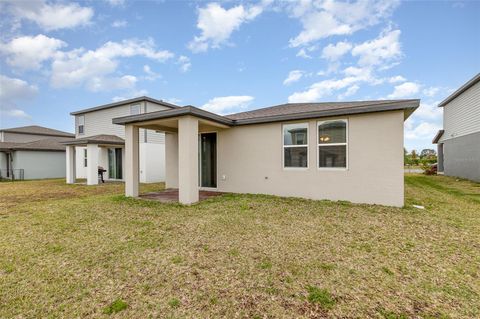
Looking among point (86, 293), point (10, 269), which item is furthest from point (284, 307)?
point (10, 269)

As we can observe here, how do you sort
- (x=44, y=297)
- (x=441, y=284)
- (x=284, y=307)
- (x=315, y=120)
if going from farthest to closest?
(x=315, y=120)
(x=441, y=284)
(x=44, y=297)
(x=284, y=307)

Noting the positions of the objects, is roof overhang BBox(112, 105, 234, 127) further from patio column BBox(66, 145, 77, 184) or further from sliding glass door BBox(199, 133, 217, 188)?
patio column BBox(66, 145, 77, 184)

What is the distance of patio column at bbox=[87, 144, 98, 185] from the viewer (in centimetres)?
1366

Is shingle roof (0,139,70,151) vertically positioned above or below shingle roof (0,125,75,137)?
below

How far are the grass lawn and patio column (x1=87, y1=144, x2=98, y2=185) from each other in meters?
8.74

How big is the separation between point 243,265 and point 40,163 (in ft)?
78.9

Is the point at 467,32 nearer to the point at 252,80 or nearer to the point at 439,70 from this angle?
the point at 439,70

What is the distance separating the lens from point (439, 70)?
12555 mm

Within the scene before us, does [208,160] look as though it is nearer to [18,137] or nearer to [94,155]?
[94,155]

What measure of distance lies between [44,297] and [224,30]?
12832mm

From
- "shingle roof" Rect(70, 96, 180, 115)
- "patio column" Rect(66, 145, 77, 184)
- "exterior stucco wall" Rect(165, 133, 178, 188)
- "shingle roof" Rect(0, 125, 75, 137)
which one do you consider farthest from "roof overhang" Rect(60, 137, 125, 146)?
"shingle roof" Rect(0, 125, 75, 137)

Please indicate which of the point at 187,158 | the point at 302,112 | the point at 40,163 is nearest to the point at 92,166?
the point at 40,163

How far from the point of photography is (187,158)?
22.0ft

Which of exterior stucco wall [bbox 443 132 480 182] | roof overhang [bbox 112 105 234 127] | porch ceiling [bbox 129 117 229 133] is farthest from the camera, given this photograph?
exterior stucco wall [bbox 443 132 480 182]
